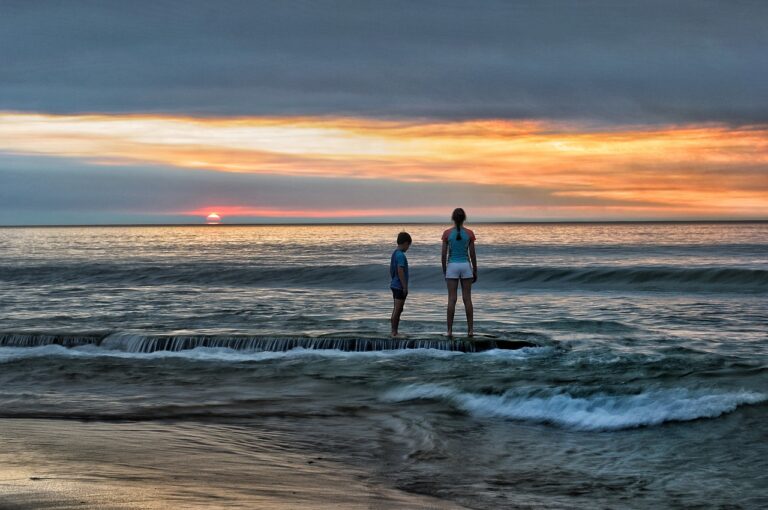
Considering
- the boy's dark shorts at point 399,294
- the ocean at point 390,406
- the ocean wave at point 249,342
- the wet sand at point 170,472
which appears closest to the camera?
the wet sand at point 170,472

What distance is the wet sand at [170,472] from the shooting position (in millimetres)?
5547

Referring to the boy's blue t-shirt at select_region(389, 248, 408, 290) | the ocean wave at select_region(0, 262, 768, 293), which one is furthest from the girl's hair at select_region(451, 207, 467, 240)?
the ocean wave at select_region(0, 262, 768, 293)

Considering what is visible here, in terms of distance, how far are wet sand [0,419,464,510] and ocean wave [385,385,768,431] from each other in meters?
3.08

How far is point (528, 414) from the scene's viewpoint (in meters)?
9.81

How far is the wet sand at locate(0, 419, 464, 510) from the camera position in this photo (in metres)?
5.55

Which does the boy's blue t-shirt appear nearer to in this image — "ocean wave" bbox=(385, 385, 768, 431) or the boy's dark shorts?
the boy's dark shorts

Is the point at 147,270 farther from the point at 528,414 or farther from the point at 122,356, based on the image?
the point at 528,414

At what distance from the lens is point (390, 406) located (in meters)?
10.3

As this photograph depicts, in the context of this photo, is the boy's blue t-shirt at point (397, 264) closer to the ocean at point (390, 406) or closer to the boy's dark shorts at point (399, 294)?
the boy's dark shorts at point (399, 294)

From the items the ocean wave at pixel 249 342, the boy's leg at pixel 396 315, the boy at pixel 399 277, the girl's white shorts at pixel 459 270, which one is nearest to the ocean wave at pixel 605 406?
the ocean wave at pixel 249 342

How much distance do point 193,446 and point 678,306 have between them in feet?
60.9

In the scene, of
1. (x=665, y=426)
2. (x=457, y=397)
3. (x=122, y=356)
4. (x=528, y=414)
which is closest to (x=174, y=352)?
(x=122, y=356)

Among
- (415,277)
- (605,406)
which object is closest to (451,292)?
(605,406)

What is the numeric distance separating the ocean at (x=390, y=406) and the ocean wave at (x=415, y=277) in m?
9.84
